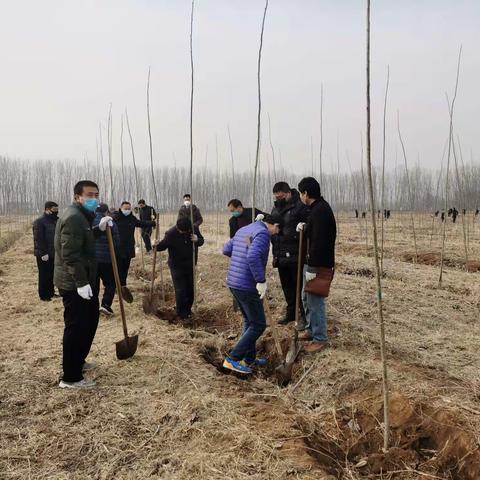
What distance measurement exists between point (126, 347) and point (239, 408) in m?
1.46

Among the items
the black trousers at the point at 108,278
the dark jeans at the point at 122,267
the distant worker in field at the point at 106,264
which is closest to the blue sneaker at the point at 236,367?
the distant worker in field at the point at 106,264

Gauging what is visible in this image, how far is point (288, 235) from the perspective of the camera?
4.98 m

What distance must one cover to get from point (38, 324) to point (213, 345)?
255cm

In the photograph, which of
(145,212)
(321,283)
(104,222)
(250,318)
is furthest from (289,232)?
(145,212)

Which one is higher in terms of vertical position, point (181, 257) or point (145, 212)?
point (145, 212)

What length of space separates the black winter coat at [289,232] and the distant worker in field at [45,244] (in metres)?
3.93

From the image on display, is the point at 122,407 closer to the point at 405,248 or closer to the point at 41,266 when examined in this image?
the point at 41,266

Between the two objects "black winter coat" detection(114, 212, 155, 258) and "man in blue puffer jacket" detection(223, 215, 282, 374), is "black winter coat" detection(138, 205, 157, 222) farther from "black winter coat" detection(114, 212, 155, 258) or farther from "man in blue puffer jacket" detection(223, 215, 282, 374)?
"man in blue puffer jacket" detection(223, 215, 282, 374)

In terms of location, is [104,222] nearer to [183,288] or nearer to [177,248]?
[177,248]

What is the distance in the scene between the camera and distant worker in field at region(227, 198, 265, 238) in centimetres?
557

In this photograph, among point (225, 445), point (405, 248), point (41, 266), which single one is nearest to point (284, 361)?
point (225, 445)

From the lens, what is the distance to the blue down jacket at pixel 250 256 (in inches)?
152

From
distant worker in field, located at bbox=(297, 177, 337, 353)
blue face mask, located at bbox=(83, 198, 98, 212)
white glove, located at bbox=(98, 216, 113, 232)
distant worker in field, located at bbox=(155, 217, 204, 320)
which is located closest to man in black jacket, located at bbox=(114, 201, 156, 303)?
distant worker in field, located at bbox=(155, 217, 204, 320)

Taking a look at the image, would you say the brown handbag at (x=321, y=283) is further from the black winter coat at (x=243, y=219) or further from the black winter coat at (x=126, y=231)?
the black winter coat at (x=126, y=231)
